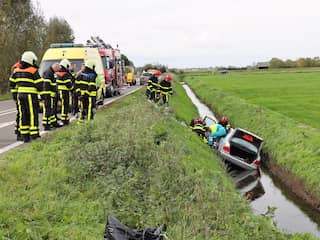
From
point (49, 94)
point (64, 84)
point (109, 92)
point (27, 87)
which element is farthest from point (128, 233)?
point (109, 92)

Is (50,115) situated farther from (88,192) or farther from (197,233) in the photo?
(197,233)

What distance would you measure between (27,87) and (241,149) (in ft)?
23.5

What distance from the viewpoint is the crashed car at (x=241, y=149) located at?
40.4 ft

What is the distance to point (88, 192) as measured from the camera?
5.70 m

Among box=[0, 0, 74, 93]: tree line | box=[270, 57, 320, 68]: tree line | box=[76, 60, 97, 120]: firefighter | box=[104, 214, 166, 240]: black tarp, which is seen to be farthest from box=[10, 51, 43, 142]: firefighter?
box=[270, 57, 320, 68]: tree line

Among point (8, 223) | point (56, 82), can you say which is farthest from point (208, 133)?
point (8, 223)

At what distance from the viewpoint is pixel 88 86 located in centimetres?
1018

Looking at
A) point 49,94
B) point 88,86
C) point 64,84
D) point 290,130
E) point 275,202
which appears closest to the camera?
point 49,94

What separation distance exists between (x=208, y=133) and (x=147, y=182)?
7923 mm

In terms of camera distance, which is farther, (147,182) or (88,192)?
(147,182)

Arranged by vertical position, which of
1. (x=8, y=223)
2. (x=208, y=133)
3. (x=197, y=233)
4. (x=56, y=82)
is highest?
(x=56, y=82)

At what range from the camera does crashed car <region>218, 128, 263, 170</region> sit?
40.4ft

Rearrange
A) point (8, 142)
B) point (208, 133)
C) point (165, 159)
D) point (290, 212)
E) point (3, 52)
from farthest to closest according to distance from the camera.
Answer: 1. point (3, 52)
2. point (208, 133)
3. point (290, 212)
4. point (8, 142)
5. point (165, 159)

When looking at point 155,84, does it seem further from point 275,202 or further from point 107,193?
point 107,193
